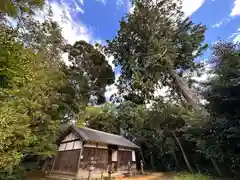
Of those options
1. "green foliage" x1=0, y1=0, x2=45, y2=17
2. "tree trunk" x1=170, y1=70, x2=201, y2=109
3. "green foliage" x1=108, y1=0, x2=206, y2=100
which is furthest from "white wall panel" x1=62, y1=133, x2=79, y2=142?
"green foliage" x1=0, y1=0, x2=45, y2=17

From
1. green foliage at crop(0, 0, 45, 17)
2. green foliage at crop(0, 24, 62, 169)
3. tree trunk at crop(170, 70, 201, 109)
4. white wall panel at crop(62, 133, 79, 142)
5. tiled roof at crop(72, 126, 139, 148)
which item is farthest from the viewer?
white wall panel at crop(62, 133, 79, 142)

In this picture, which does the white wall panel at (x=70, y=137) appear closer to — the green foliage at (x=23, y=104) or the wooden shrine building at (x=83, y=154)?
the wooden shrine building at (x=83, y=154)

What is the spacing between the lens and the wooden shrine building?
11469 mm

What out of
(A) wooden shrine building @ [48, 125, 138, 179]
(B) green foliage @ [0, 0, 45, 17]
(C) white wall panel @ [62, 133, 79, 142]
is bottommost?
(A) wooden shrine building @ [48, 125, 138, 179]

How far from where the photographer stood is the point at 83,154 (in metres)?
11.6

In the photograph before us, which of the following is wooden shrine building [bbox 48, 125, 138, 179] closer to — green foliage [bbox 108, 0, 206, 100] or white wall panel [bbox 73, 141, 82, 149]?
white wall panel [bbox 73, 141, 82, 149]

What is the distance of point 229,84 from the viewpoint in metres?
7.86

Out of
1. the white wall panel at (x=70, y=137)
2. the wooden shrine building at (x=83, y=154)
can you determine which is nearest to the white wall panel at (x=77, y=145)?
the wooden shrine building at (x=83, y=154)

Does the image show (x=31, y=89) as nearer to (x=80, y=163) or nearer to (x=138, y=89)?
(x=80, y=163)

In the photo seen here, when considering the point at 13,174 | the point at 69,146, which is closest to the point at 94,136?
the point at 69,146

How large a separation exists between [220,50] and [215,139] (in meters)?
5.12

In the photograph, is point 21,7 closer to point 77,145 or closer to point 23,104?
point 23,104

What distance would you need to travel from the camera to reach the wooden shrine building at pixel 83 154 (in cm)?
1147

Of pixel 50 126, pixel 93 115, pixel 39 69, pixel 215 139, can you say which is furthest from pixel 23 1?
pixel 93 115
